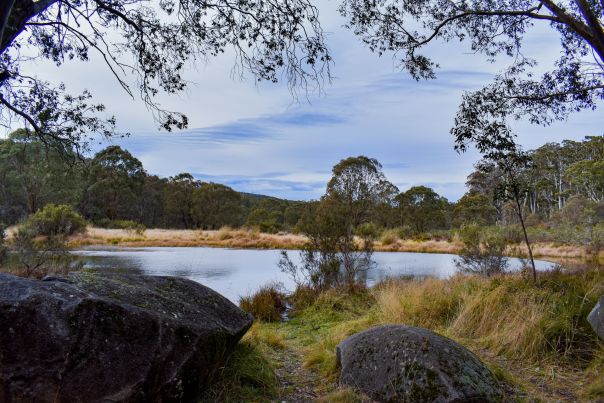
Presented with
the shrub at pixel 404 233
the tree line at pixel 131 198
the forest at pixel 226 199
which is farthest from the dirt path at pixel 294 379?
the tree line at pixel 131 198

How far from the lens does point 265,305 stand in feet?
25.6

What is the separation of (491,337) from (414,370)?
2.01 meters

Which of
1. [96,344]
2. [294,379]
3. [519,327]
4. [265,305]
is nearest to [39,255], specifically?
[265,305]

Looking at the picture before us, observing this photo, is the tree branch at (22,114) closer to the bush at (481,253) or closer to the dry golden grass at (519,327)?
the dry golden grass at (519,327)

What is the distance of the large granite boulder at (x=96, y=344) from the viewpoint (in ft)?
8.45

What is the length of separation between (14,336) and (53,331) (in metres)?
0.20

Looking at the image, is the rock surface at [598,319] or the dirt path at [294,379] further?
the rock surface at [598,319]

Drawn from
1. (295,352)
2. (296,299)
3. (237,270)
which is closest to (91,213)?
(237,270)

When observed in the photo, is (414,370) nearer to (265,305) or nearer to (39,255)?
(265,305)

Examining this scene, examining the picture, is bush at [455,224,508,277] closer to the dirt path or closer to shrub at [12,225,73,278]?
the dirt path

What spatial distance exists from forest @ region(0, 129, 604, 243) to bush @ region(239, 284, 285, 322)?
20.9m

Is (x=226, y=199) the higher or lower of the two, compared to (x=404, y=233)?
higher

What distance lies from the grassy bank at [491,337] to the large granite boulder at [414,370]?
0.23 m

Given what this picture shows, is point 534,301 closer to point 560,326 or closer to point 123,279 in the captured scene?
point 560,326
